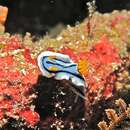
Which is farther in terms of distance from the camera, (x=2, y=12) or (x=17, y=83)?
(x=2, y=12)

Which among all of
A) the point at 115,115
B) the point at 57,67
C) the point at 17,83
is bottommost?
the point at 115,115

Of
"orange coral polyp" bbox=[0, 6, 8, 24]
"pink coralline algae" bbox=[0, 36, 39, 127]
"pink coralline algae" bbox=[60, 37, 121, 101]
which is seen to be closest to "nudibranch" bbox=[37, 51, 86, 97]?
"pink coralline algae" bbox=[0, 36, 39, 127]

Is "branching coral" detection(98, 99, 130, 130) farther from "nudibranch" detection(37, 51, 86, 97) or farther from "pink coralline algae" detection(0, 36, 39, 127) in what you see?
"pink coralline algae" detection(0, 36, 39, 127)

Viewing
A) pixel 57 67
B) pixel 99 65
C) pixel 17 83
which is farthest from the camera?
pixel 99 65

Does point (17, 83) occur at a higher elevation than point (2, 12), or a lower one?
lower

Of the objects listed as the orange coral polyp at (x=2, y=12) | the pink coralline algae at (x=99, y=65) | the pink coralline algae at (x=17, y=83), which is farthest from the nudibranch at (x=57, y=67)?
the orange coral polyp at (x=2, y=12)

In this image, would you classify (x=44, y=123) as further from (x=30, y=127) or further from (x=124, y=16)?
(x=124, y=16)

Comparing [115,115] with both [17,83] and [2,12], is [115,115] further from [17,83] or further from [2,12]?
[2,12]

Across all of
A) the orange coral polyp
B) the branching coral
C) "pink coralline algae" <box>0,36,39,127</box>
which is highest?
the orange coral polyp

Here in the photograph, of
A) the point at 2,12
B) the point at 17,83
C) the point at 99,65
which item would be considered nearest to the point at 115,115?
the point at 17,83

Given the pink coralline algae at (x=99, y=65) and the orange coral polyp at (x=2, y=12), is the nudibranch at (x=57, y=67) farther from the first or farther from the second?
the orange coral polyp at (x=2, y=12)
